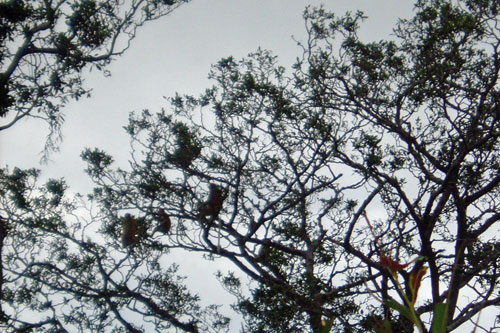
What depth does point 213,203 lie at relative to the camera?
7.40m

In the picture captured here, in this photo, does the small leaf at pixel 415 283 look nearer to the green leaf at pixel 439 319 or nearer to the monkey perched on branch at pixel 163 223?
the green leaf at pixel 439 319

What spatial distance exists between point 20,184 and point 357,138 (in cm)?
544

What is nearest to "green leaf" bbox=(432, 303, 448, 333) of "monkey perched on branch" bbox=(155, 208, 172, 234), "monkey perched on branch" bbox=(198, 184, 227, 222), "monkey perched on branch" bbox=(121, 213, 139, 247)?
"monkey perched on branch" bbox=(198, 184, 227, 222)

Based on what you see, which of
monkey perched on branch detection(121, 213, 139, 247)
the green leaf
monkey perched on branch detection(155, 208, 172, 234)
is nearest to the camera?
the green leaf

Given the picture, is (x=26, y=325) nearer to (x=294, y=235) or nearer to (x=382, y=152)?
(x=294, y=235)

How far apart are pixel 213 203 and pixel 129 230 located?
1506 mm

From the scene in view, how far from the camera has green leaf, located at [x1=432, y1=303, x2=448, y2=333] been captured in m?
0.73

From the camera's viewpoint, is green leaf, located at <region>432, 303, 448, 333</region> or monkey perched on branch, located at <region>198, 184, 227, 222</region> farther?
monkey perched on branch, located at <region>198, 184, 227, 222</region>

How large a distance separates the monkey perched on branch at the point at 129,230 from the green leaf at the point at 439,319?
7.36 metres

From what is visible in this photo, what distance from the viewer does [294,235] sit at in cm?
773

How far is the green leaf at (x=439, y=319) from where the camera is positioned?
28.7 inches

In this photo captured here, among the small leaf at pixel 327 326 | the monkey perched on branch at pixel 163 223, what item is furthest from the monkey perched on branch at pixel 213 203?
the small leaf at pixel 327 326

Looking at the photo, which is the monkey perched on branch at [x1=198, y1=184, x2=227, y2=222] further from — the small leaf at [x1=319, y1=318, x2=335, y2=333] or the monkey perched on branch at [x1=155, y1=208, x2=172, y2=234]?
the small leaf at [x1=319, y1=318, x2=335, y2=333]

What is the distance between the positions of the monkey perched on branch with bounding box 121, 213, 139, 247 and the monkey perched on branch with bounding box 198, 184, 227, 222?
1.11m
